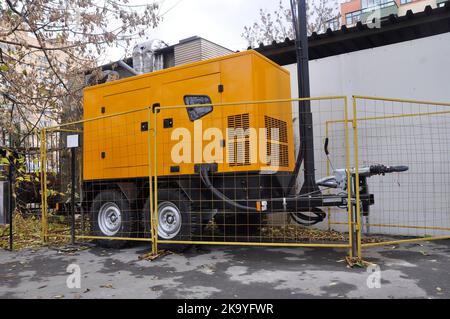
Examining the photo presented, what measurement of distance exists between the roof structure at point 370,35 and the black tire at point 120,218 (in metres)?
4.92

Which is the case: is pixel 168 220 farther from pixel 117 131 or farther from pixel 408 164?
pixel 408 164

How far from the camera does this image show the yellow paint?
21.0 feet

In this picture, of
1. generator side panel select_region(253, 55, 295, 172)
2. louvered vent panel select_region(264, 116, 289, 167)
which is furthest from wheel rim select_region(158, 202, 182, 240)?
louvered vent panel select_region(264, 116, 289, 167)

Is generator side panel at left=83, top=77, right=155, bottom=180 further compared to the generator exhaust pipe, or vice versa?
generator side panel at left=83, top=77, right=155, bottom=180

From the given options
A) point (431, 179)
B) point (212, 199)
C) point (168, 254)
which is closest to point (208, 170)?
point (212, 199)

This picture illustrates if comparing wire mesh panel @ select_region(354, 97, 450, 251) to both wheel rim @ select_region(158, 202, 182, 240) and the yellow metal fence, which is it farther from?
wheel rim @ select_region(158, 202, 182, 240)

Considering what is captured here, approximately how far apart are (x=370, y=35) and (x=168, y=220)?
5.69 metres

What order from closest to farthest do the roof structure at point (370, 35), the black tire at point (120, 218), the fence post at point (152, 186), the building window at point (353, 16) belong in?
the fence post at point (152, 186)
the black tire at point (120, 218)
the roof structure at point (370, 35)
the building window at point (353, 16)

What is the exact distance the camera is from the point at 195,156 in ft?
22.1

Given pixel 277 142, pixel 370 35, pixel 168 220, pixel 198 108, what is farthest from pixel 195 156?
pixel 370 35

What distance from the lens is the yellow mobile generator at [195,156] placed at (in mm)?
6312

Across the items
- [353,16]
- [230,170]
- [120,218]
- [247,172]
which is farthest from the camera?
[353,16]

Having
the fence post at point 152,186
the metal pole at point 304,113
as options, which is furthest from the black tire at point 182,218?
the metal pole at point 304,113

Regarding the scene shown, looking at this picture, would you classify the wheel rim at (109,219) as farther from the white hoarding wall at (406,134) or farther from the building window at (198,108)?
the white hoarding wall at (406,134)
